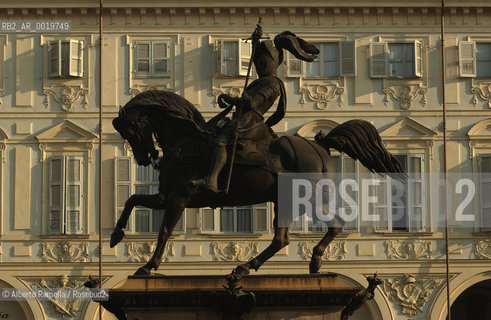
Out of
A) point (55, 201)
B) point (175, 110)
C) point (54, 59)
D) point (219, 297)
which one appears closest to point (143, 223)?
point (55, 201)

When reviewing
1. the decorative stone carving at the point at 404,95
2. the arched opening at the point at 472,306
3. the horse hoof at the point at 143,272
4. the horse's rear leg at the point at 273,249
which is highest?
the decorative stone carving at the point at 404,95

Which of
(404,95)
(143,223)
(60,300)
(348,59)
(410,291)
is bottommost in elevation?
(60,300)

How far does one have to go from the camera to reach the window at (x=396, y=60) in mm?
44719

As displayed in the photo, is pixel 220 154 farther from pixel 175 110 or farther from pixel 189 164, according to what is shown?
pixel 175 110

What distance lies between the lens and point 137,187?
4384 centimetres

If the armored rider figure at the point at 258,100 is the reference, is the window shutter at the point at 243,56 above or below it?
above

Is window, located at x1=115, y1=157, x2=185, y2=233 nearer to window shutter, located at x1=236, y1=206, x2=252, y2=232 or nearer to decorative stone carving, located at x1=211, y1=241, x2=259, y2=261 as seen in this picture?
decorative stone carving, located at x1=211, y1=241, x2=259, y2=261

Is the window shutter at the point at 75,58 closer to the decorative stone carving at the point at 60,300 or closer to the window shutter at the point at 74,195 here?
the window shutter at the point at 74,195

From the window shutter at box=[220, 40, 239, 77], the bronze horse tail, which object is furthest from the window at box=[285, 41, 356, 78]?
the bronze horse tail

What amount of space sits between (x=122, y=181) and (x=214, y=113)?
11.1 ft

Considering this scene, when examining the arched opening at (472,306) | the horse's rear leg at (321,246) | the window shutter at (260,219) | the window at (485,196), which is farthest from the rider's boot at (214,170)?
the arched opening at (472,306)

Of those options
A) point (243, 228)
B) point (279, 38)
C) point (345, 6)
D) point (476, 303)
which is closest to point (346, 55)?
point (345, 6)

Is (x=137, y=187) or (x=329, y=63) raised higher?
(x=329, y=63)

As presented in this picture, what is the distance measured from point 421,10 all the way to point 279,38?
24.9 metres
